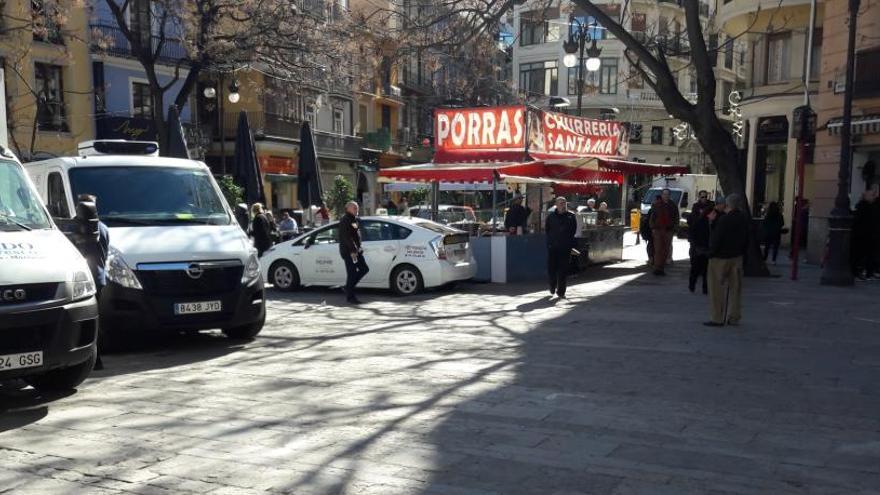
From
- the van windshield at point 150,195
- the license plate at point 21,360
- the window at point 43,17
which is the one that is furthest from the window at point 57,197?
the window at point 43,17

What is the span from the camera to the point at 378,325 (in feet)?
33.8

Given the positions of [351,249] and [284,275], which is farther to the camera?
[284,275]

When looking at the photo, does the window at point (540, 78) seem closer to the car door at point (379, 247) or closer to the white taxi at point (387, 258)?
the white taxi at point (387, 258)

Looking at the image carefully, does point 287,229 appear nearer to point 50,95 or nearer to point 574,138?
point 574,138

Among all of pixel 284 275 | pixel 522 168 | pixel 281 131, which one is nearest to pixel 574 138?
pixel 522 168

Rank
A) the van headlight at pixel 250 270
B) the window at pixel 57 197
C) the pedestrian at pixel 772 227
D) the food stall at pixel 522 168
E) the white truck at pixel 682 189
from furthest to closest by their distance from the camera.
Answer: the white truck at pixel 682 189, the pedestrian at pixel 772 227, the food stall at pixel 522 168, the window at pixel 57 197, the van headlight at pixel 250 270

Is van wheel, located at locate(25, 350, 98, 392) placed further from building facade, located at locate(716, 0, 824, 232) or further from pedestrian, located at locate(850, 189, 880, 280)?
building facade, located at locate(716, 0, 824, 232)

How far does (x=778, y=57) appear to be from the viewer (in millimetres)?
24953

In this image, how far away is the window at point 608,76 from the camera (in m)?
52.3

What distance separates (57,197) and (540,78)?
48.4 metres

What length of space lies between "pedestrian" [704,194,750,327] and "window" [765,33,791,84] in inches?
689

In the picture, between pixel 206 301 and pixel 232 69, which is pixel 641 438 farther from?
pixel 232 69

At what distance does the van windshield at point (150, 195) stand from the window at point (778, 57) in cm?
2179

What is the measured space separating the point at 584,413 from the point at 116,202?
6.09 meters
